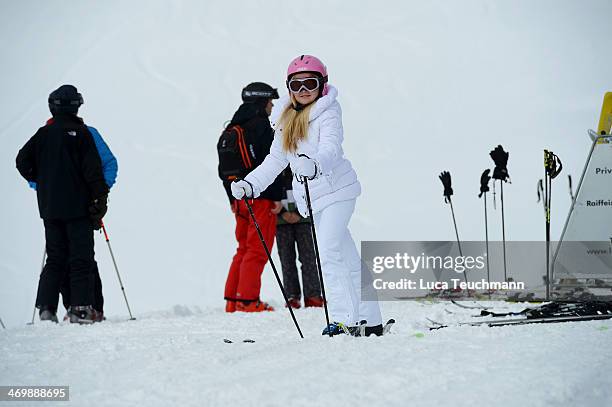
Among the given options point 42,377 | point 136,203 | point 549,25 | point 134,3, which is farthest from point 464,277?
point 134,3

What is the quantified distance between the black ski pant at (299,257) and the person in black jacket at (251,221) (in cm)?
52

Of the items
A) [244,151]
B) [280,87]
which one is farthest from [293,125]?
[280,87]

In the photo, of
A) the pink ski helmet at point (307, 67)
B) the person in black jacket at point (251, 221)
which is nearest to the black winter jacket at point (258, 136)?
the person in black jacket at point (251, 221)

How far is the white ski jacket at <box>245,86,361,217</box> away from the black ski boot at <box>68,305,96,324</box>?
7.01ft

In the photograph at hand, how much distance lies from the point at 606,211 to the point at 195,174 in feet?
45.3

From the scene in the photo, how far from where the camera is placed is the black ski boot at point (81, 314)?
20.4ft

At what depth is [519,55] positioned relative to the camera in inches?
1039

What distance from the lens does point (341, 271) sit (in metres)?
4.66

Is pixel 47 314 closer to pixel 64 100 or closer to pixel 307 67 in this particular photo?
pixel 64 100

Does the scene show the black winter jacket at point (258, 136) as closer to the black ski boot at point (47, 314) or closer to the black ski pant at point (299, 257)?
the black ski pant at point (299, 257)

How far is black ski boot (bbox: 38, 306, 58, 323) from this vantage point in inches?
245

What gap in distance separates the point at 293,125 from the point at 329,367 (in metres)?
1.90

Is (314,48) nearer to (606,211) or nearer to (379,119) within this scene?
(379,119)

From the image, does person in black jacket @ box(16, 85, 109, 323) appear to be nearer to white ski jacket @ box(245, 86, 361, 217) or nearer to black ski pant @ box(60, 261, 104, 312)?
black ski pant @ box(60, 261, 104, 312)
